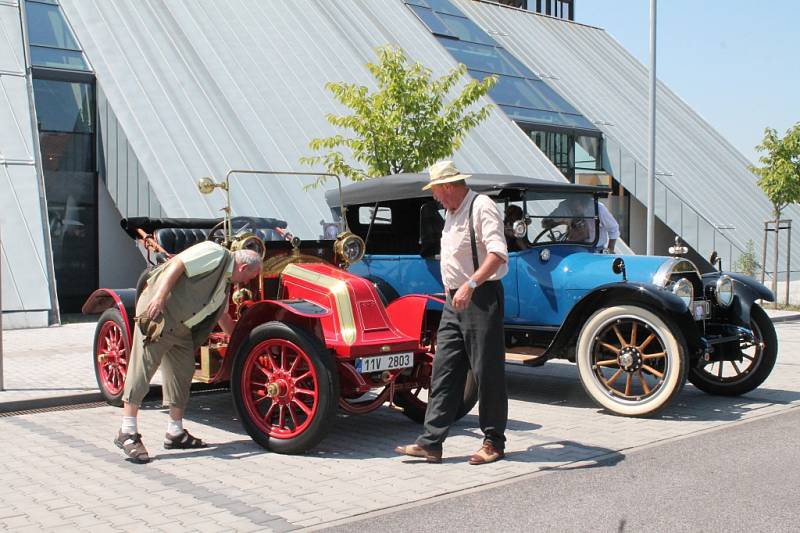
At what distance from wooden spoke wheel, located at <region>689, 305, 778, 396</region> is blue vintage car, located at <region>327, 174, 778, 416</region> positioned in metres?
0.01

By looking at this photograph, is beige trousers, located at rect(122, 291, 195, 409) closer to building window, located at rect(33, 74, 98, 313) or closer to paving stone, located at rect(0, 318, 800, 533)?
paving stone, located at rect(0, 318, 800, 533)

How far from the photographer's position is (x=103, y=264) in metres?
16.5

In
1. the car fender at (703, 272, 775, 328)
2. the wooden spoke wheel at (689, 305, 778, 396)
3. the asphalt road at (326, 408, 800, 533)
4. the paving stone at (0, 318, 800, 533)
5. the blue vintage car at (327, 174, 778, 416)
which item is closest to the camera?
the asphalt road at (326, 408, 800, 533)

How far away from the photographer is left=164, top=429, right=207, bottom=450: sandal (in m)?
6.16

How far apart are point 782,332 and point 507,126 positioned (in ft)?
34.9

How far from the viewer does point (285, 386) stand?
609 cm

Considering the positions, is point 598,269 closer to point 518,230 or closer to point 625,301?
point 625,301

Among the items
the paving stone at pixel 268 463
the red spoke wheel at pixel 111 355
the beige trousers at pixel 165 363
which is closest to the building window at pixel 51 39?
the paving stone at pixel 268 463

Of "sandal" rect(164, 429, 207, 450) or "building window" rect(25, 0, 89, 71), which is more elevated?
"building window" rect(25, 0, 89, 71)

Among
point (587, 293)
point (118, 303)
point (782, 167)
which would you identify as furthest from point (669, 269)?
point (782, 167)

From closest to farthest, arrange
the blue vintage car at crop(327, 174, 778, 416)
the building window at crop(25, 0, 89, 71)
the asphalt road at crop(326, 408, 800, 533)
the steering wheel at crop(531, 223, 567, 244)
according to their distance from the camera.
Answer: the asphalt road at crop(326, 408, 800, 533) → the blue vintage car at crop(327, 174, 778, 416) → the steering wheel at crop(531, 223, 567, 244) → the building window at crop(25, 0, 89, 71)

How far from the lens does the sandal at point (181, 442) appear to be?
20.2 ft

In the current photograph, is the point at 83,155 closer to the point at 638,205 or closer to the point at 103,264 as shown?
the point at 103,264

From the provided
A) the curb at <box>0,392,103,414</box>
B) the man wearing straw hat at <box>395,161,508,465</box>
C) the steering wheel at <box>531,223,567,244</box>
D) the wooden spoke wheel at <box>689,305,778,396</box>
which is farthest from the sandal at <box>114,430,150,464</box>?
the wooden spoke wheel at <box>689,305,778,396</box>
